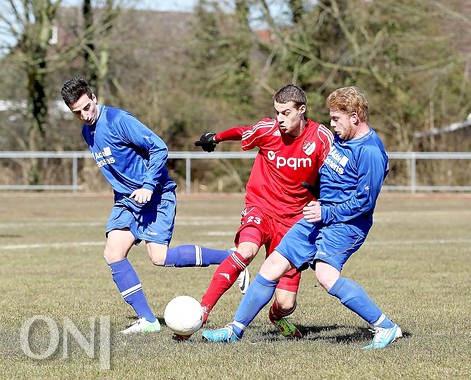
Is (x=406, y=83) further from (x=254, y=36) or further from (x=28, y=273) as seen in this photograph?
(x=28, y=273)

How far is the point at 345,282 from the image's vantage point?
604 cm

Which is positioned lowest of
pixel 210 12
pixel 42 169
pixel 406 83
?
pixel 42 169

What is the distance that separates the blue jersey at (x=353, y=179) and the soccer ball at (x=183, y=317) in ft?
3.41

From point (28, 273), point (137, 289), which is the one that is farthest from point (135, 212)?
point (28, 273)

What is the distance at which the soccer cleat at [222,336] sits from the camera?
6.19 metres

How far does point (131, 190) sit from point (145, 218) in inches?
9.3

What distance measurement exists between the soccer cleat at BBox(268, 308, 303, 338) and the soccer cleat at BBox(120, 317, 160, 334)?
34.0 inches

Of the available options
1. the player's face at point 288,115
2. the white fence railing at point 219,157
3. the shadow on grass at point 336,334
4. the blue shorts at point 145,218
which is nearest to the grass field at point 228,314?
the shadow on grass at point 336,334

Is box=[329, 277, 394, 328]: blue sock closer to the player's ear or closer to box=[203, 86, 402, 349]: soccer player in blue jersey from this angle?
box=[203, 86, 402, 349]: soccer player in blue jersey

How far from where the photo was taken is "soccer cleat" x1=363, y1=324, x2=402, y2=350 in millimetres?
5992

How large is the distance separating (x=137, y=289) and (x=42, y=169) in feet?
81.1

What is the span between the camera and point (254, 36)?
3347 cm

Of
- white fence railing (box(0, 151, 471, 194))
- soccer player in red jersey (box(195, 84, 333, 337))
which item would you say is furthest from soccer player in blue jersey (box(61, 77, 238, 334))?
white fence railing (box(0, 151, 471, 194))

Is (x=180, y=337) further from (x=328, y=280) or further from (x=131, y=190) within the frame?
(x=131, y=190)
